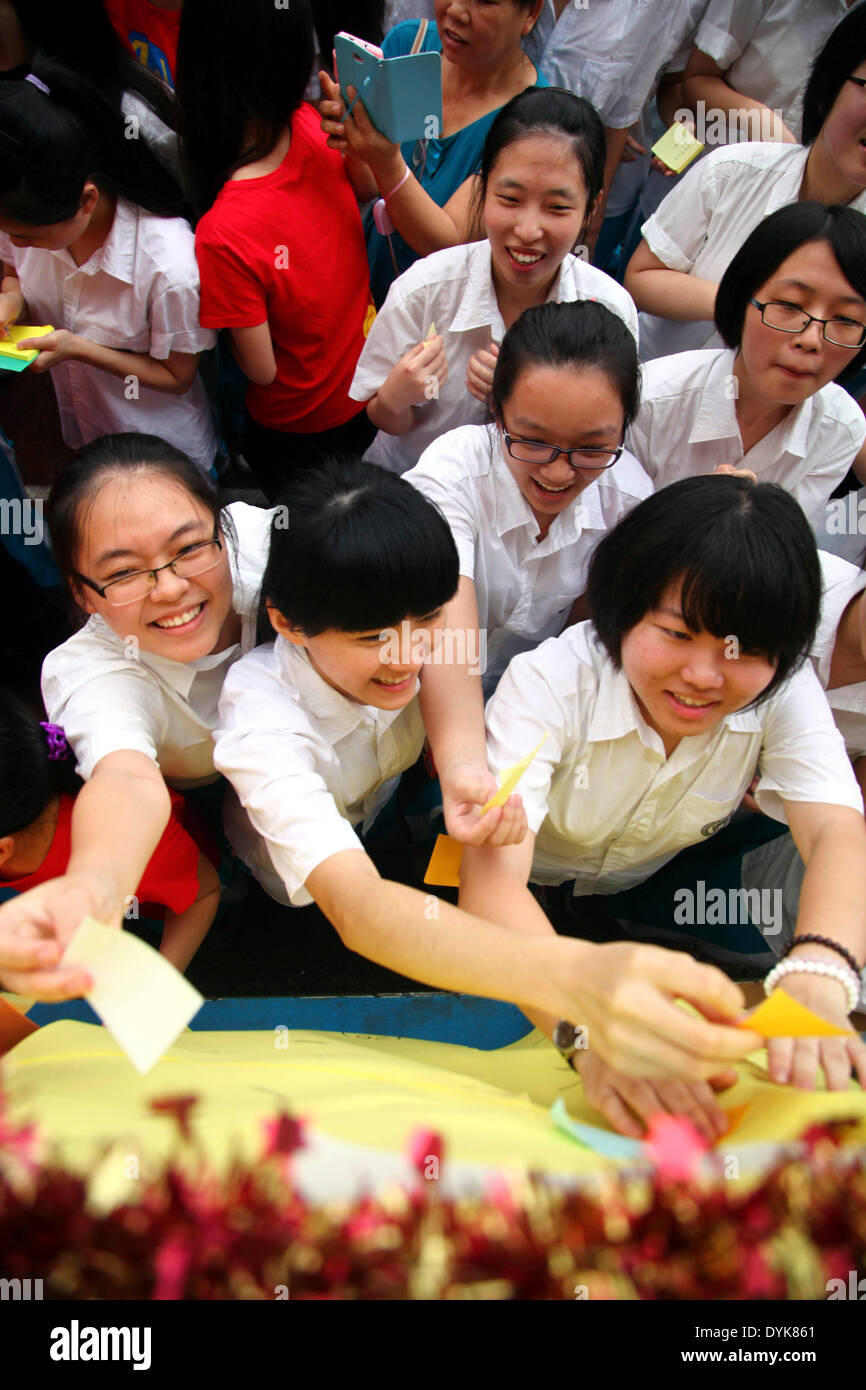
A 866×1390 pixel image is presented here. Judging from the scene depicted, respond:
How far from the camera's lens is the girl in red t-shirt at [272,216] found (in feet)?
6.47

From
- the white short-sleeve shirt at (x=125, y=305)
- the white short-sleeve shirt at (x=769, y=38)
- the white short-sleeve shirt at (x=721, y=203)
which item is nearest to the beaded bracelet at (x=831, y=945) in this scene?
the white short-sleeve shirt at (x=721, y=203)

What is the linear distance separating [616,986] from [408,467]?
164 cm

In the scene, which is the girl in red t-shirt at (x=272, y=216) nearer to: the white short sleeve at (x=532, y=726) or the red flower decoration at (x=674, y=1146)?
the white short sleeve at (x=532, y=726)

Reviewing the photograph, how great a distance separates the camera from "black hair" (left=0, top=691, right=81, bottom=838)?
1.46 metres

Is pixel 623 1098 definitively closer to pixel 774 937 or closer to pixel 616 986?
pixel 616 986

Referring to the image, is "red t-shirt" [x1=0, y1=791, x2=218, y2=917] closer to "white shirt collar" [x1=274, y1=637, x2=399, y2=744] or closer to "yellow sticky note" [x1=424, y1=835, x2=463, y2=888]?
"white shirt collar" [x1=274, y1=637, x2=399, y2=744]

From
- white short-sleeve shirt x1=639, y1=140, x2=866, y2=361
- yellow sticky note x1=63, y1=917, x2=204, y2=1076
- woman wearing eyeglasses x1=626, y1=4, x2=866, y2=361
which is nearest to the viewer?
yellow sticky note x1=63, y1=917, x2=204, y2=1076

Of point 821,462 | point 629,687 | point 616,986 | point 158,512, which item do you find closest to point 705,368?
point 821,462

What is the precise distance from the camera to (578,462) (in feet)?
5.57

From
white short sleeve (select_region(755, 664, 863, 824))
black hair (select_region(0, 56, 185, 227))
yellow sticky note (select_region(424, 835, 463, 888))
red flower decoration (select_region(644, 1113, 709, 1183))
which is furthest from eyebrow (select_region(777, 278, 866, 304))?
red flower decoration (select_region(644, 1113, 709, 1183))

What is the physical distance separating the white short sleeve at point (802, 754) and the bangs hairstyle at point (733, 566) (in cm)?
14

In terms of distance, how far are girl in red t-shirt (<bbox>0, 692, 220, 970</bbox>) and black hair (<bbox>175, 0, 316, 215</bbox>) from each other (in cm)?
141

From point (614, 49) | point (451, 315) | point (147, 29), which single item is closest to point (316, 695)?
point (451, 315)

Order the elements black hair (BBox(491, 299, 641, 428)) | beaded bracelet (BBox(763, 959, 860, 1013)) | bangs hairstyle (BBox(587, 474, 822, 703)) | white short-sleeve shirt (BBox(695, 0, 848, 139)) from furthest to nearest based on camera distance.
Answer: white short-sleeve shirt (BBox(695, 0, 848, 139)) → black hair (BBox(491, 299, 641, 428)) → bangs hairstyle (BBox(587, 474, 822, 703)) → beaded bracelet (BBox(763, 959, 860, 1013))
